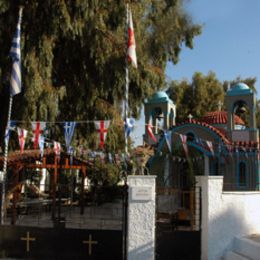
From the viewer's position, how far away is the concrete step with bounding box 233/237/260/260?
7.29 metres

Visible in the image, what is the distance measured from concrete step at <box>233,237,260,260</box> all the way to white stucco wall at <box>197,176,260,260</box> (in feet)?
0.69

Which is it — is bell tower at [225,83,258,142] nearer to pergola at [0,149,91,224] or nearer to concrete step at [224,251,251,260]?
pergola at [0,149,91,224]

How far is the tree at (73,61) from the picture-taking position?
13.0 metres

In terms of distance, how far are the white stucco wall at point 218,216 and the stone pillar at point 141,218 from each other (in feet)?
3.78

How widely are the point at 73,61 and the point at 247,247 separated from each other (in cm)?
1021

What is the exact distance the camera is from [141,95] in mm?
16172

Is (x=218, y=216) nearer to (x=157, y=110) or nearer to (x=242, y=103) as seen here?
(x=242, y=103)

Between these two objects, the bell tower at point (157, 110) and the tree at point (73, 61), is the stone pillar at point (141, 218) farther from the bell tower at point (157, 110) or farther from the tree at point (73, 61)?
the bell tower at point (157, 110)

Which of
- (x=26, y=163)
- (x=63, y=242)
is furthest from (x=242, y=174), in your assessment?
(x=63, y=242)

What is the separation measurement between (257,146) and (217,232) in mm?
7752

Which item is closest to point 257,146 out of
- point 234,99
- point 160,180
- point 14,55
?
point 234,99

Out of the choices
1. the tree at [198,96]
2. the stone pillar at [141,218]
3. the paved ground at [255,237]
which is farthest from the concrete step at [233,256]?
the tree at [198,96]

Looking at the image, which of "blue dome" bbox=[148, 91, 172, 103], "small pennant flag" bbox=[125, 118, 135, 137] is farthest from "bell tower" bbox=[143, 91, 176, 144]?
"small pennant flag" bbox=[125, 118, 135, 137]

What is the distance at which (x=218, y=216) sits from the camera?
814 centimetres
